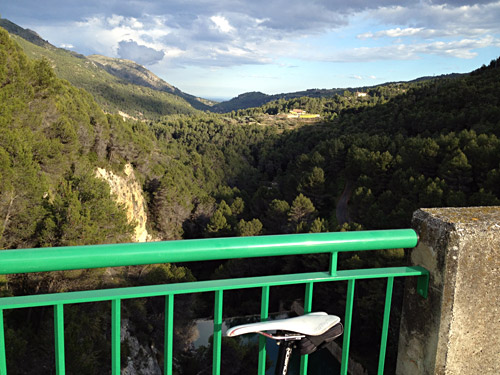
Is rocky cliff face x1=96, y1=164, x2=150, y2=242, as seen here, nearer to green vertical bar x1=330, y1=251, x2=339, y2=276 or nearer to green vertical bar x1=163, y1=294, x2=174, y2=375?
green vertical bar x1=163, y1=294, x2=174, y2=375

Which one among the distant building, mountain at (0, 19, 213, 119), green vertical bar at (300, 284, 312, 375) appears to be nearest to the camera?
green vertical bar at (300, 284, 312, 375)

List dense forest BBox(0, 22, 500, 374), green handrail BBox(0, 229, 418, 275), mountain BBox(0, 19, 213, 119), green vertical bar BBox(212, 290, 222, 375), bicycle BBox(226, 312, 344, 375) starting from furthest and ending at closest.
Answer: mountain BBox(0, 19, 213, 119), dense forest BBox(0, 22, 500, 374), green vertical bar BBox(212, 290, 222, 375), bicycle BBox(226, 312, 344, 375), green handrail BBox(0, 229, 418, 275)

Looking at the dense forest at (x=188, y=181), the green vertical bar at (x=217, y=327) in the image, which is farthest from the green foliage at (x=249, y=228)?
the green vertical bar at (x=217, y=327)

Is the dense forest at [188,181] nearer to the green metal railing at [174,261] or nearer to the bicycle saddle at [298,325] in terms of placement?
the green metal railing at [174,261]

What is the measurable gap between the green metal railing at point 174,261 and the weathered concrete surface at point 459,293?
0.09 m

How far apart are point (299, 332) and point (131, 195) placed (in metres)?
23.0

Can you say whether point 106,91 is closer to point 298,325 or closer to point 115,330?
point 115,330

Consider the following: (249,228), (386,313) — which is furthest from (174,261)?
(249,228)

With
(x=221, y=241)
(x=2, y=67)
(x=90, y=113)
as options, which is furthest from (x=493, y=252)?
(x=90, y=113)

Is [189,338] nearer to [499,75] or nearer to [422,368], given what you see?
[422,368]

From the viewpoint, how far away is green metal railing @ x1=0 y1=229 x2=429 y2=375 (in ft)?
4.60

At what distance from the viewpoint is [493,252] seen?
69.7 inches

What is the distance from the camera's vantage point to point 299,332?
5.06 feet

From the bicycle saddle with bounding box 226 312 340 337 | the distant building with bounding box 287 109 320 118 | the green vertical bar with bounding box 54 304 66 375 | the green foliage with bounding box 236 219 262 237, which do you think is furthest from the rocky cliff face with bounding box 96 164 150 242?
the distant building with bounding box 287 109 320 118
